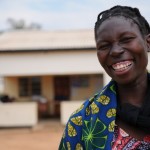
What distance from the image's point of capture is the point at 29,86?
1642cm

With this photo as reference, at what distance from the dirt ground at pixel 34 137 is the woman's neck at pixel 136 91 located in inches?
349

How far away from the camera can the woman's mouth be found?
1.68m

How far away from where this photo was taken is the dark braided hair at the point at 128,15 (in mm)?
1726

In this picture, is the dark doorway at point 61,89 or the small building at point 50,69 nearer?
the small building at point 50,69

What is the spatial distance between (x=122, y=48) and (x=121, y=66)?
86 millimetres

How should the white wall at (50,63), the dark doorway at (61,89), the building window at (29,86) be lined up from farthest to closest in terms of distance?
the building window at (29,86) → the dark doorway at (61,89) → the white wall at (50,63)

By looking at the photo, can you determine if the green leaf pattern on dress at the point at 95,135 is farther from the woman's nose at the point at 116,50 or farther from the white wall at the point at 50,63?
the white wall at the point at 50,63

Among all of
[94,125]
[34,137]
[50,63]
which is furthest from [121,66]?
[50,63]

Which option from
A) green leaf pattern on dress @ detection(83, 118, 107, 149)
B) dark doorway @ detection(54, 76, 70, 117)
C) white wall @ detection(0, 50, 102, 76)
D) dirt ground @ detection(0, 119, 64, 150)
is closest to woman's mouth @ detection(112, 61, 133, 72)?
green leaf pattern on dress @ detection(83, 118, 107, 149)

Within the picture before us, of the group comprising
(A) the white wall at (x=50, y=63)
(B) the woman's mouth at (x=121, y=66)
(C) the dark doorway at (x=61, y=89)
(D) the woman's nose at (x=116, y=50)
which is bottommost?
(C) the dark doorway at (x=61, y=89)

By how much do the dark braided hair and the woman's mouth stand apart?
18cm

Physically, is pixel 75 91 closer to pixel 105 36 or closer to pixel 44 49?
Answer: pixel 44 49

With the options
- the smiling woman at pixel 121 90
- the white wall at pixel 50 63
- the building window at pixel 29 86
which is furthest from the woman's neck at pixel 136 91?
the building window at pixel 29 86

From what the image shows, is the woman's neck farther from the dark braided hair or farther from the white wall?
the white wall
